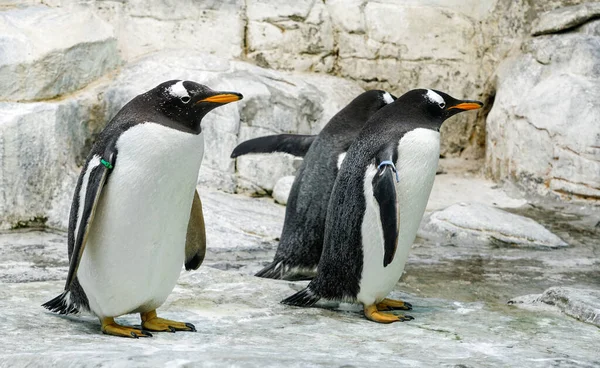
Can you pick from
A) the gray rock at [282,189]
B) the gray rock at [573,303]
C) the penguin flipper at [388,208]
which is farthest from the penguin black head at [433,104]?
the gray rock at [282,189]

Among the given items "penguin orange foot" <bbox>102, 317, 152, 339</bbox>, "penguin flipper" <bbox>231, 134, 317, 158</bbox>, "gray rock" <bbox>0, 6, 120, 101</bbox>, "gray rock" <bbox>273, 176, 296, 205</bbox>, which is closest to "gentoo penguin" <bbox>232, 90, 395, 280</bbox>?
"penguin flipper" <bbox>231, 134, 317, 158</bbox>

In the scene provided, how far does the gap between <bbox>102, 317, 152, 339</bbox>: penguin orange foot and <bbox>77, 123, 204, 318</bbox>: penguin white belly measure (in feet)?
0.10

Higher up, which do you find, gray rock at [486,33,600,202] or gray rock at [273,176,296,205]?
gray rock at [486,33,600,202]

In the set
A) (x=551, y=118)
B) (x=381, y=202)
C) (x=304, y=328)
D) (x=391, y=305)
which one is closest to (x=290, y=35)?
(x=551, y=118)

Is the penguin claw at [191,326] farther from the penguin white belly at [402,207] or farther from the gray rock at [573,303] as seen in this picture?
the gray rock at [573,303]

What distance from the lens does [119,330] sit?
110 inches

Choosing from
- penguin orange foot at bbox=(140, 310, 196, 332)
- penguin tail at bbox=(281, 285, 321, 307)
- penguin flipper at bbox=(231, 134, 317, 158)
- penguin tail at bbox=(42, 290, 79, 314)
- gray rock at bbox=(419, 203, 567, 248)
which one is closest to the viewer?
penguin orange foot at bbox=(140, 310, 196, 332)

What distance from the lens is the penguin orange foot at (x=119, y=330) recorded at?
276 cm

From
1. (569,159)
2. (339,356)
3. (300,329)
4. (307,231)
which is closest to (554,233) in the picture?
(569,159)

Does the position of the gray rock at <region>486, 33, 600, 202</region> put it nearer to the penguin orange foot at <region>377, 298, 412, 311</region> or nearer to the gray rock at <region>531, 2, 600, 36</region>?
the gray rock at <region>531, 2, 600, 36</region>

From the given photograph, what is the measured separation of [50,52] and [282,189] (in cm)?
189

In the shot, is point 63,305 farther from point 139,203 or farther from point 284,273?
point 284,273

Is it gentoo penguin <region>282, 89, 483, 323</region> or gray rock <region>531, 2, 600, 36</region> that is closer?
gentoo penguin <region>282, 89, 483, 323</region>

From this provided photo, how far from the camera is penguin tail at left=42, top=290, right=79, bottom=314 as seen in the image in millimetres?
2973
